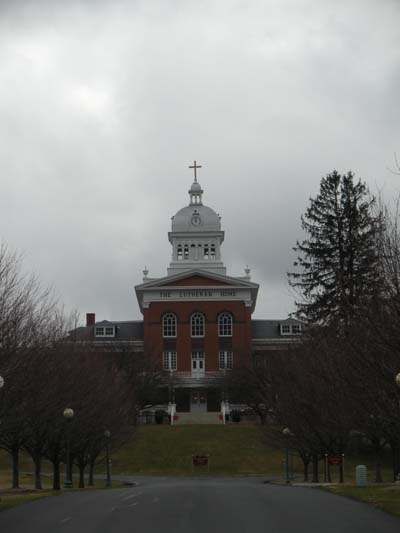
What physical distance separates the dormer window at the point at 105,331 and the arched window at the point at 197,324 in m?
11.8

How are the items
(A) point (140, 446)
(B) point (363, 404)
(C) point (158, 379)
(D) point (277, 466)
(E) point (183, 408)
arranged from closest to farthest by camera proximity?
(B) point (363, 404) → (D) point (277, 466) → (A) point (140, 446) → (C) point (158, 379) → (E) point (183, 408)

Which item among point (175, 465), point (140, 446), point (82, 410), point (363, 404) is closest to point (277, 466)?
point (175, 465)

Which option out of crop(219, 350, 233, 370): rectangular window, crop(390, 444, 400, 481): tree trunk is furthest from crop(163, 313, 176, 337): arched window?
crop(390, 444, 400, 481): tree trunk

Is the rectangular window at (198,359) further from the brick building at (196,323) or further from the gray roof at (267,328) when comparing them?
the gray roof at (267,328)

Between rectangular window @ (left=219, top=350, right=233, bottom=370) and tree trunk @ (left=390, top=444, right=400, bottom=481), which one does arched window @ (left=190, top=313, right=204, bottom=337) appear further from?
tree trunk @ (left=390, top=444, right=400, bottom=481)

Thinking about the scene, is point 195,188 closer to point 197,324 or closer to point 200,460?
point 197,324

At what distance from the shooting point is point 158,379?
301ft

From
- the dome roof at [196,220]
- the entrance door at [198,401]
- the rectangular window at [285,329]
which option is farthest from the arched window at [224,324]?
the dome roof at [196,220]

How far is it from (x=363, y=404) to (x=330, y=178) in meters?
34.4

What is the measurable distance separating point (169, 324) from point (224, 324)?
246 inches

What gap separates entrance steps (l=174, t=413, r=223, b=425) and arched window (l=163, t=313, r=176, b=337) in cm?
1151

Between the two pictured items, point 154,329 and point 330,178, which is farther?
point 154,329

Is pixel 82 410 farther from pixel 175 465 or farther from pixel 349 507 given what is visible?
pixel 175 465

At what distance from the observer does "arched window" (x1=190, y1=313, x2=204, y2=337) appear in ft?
332
